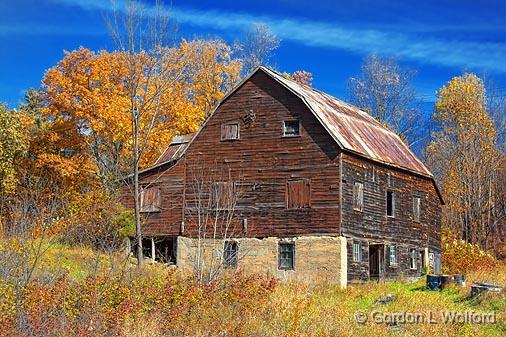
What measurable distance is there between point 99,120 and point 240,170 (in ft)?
37.6

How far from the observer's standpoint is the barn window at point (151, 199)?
32125 millimetres

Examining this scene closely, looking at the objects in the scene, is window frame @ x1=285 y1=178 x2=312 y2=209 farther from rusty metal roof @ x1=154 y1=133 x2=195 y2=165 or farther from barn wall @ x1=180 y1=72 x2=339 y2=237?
rusty metal roof @ x1=154 y1=133 x2=195 y2=165

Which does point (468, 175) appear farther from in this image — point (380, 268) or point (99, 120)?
point (99, 120)

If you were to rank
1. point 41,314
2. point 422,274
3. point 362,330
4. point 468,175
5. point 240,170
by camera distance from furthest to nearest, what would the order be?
point 468,175 → point 422,274 → point 240,170 → point 362,330 → point 41,314

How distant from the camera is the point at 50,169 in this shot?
40406mm

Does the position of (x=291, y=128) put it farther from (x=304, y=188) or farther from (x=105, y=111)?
(x=105, y=111)

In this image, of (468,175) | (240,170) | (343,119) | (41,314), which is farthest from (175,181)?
(468,175)

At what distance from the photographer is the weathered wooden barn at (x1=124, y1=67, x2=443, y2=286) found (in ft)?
93.8

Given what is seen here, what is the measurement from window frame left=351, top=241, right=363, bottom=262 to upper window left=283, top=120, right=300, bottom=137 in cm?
515

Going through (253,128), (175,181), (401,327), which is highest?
(253,128)

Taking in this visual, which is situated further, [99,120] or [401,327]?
[99,120]

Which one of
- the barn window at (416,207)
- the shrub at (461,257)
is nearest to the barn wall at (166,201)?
the barn window at (416,207)

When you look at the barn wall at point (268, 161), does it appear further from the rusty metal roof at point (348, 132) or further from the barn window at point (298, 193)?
the rusty metal roof at point (348, 132)

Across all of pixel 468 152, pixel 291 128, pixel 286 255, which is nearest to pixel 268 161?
pixel 291 128
